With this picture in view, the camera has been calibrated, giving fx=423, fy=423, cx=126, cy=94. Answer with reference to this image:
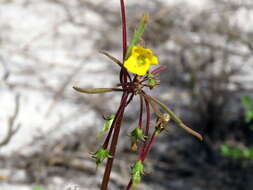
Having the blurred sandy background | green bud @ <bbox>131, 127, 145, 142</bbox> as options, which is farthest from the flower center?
the blurred sandy background

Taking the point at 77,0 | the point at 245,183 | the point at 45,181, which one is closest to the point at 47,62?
the point at 77,0

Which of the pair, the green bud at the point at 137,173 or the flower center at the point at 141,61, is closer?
the flower center at the point at 141,61

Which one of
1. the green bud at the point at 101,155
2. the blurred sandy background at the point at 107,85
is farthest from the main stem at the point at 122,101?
the blurred sandy background at the point at 107,85

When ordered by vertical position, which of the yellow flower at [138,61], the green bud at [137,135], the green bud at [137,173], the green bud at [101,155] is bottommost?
the green bud at [137,173]

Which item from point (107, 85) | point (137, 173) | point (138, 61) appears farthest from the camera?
point (107, 85)

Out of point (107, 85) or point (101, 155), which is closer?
point (101, 155)

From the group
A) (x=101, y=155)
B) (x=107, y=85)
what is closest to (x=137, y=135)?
(x=101, y=155)

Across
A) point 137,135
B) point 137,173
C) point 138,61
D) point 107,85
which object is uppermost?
point 107,85

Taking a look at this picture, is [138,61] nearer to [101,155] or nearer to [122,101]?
[122,101]

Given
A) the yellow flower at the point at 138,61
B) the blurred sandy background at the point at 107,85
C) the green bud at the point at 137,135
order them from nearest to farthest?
the yellow flower at the point at 138,61
the green bud at the point at 137,135
the blurred sandy background at the point at 107,85

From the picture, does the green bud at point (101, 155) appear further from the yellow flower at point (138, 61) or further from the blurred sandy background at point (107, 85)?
the blurred sandy background at point (107, 85)

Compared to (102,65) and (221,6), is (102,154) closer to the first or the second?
(102,65)
